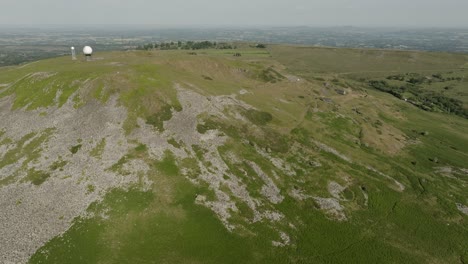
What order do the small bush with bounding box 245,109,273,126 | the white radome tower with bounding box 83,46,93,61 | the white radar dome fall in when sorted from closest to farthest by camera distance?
the small bush with bounding box 245,109,273,126 → the white radar dome → the white radome tower with bounding box 83,46,93,61

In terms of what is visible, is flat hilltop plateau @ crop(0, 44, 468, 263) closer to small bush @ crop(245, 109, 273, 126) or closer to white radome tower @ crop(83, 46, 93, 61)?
small bush @ crop(245, 109, 273, 126)

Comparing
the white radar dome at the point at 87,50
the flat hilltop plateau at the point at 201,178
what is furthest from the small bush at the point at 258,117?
the white radar dome at the point at 87,50

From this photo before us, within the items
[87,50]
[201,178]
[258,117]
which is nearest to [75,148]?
[201,178]

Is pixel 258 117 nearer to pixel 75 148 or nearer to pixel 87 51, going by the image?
pixel 75 148

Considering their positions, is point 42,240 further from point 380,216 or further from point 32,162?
point 380,216

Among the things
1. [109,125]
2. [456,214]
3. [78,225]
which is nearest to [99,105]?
[109,125]

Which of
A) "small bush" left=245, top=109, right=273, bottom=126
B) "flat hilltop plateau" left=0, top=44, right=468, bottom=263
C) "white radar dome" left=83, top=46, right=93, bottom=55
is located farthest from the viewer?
"white radar dome" left=83, top=46, right=93, bottom=55

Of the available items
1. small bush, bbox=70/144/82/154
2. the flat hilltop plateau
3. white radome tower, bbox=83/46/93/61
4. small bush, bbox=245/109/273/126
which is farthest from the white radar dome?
small bush, bbox=245/109/273/126

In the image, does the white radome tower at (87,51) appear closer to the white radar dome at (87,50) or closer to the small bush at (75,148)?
the white radar dome at (87,50)
